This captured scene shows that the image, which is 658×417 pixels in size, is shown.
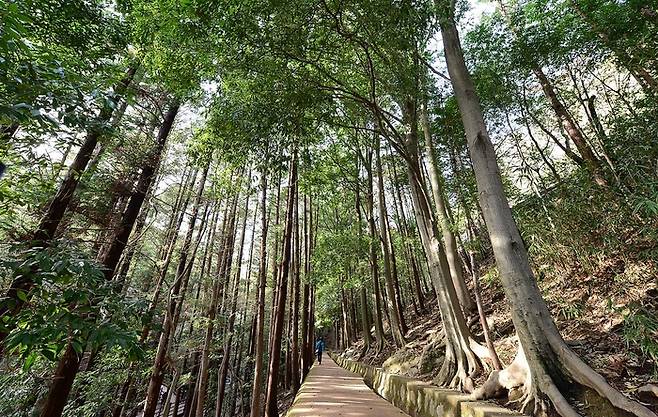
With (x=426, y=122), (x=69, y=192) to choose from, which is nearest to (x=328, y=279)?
(x=426, y=122)

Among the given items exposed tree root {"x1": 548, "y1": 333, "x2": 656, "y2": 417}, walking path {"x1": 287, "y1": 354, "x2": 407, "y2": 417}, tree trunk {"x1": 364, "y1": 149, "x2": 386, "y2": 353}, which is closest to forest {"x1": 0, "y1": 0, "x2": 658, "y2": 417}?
exposed tree root {"x1": 548, "y1": 333, "x2": 656, "y2": 417}

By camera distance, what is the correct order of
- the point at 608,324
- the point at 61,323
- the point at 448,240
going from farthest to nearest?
the point at 448,240, the point at 608,324, the point at 61,323

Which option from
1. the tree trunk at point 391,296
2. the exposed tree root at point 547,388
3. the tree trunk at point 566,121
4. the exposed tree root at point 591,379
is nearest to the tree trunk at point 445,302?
the exposed tree root at point 547,388

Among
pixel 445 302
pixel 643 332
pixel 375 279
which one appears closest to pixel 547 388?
pixel 643 332

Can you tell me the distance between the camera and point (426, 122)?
7.10 m

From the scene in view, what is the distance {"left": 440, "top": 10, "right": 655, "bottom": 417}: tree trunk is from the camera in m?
2.35

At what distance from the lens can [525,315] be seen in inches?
109

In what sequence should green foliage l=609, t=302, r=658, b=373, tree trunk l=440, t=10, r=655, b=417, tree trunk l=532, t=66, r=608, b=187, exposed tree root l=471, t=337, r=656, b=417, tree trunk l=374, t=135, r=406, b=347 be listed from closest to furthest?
exposed tree root l=471, t=337, r=656, b=417, tree trunk l=440, t=10, r=655, b=417, green foliage l=609, t=302, r=658, b=373, tree trunk l=532, t=66, r=608, b=187, tree trunk l=374, t=135, r=406, b=347

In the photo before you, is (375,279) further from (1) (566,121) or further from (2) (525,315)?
(2) (525,315)

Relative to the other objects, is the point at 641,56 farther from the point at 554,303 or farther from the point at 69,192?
the point at 69,192

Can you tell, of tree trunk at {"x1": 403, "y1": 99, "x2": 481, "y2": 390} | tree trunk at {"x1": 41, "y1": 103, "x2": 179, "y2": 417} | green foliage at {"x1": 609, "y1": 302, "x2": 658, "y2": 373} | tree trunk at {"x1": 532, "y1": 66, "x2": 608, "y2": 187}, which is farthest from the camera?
tree trunk at {"x1": 532, "y1": 66, "x2": 608, "y2": 187}

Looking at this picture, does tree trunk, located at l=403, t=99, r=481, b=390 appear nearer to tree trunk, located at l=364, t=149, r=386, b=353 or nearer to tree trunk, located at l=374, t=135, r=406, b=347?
tree trunk, located at l=374, t=135, r=406, b=347

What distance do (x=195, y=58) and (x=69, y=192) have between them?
2.70 meters

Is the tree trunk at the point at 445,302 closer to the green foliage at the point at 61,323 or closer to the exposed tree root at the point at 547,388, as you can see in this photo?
the exposed tree root at the point at 547,388
